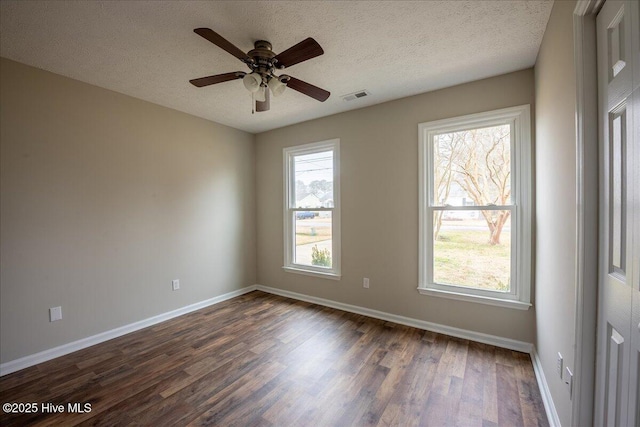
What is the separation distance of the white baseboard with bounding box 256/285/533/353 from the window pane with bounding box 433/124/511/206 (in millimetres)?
1335

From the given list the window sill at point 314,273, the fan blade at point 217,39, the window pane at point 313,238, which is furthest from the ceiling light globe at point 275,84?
the window sill at point 314,273

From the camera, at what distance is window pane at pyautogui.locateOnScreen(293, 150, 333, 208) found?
3.73 meters

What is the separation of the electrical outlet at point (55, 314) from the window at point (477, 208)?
367 cm

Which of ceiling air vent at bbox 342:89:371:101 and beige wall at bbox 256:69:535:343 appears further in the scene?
ceiling air vent at bbox 342:89:371:101

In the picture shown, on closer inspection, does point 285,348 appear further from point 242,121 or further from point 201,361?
point 242,121

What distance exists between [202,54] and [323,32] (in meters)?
1.04

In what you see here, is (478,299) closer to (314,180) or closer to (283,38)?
(314,180)

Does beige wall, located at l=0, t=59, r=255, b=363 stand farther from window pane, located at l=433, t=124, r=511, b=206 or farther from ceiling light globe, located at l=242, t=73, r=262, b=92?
window pane, located at l=433, t=124, r=511, b=206

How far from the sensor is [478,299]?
260 cm

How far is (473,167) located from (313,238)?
7.46ft

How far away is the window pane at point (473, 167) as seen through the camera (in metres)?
2.54

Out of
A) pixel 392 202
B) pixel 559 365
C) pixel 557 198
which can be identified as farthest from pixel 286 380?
pixel 557 198

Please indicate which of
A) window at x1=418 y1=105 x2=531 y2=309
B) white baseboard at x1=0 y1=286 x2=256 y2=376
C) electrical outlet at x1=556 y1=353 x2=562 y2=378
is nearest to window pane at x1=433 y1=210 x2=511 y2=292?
window at x1=418 y1=105 x2=531 y2=309

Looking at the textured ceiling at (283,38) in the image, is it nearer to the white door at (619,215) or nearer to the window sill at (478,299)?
the white door at (619,215)
